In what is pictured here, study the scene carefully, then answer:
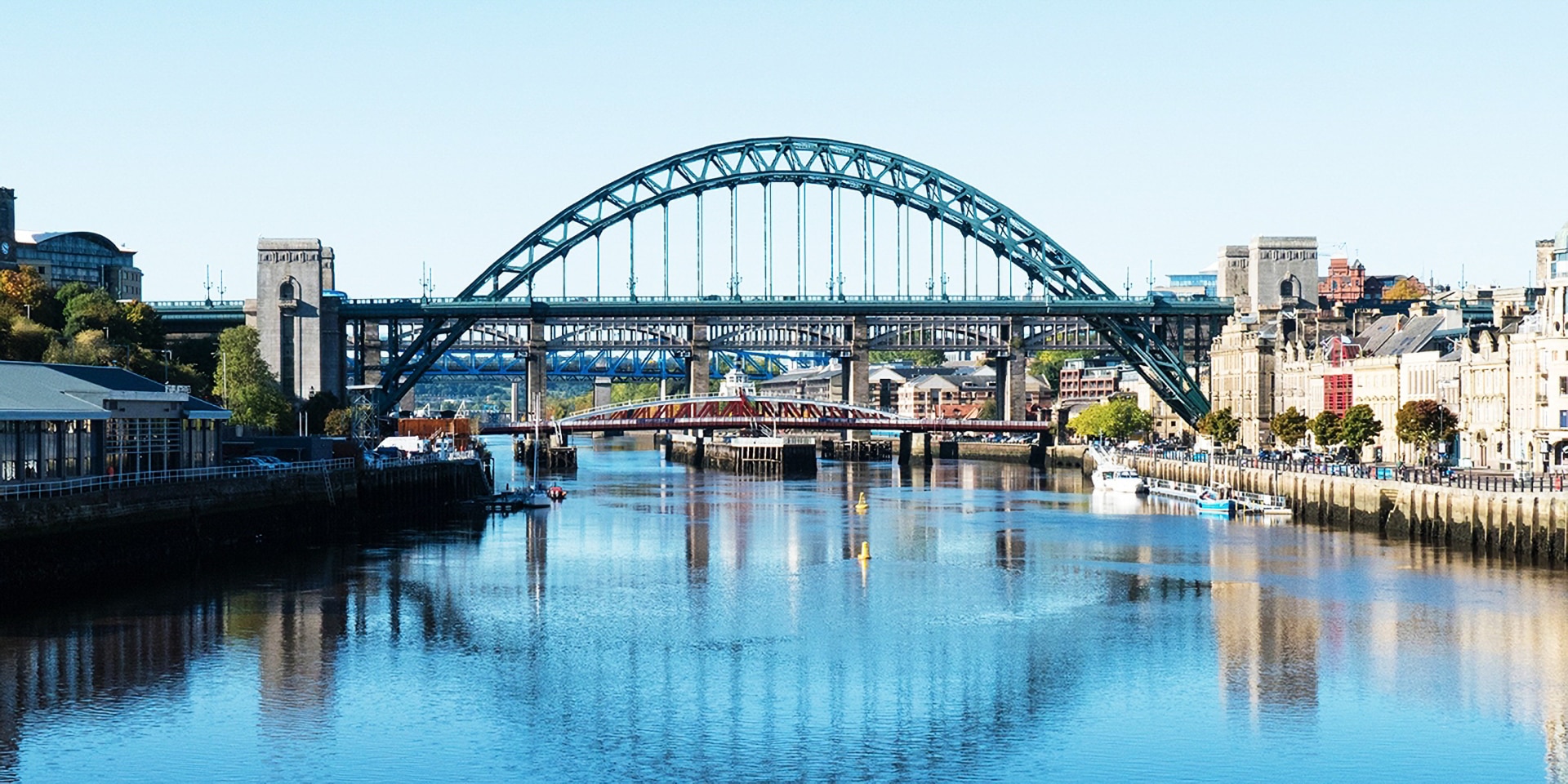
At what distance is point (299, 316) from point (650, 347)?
115 feet

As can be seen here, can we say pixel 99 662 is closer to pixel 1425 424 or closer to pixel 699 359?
pixel 1425 424

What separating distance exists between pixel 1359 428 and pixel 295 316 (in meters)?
65.5

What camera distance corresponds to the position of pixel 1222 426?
12606cm

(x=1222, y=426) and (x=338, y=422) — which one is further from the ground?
(x=338, y=422)

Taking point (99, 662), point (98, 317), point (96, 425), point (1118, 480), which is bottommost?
point (99, 662)

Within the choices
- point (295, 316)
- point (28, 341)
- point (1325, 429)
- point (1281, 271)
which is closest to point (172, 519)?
point (28, 341)

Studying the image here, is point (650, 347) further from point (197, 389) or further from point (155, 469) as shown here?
point (155, 469)

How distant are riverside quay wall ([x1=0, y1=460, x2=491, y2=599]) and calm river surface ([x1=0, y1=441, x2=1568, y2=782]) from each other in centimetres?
186

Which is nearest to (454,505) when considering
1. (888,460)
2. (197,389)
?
(197,389)

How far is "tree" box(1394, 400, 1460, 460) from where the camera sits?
3602 inches

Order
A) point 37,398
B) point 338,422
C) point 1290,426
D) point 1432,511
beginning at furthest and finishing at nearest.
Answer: point 338,422
point 1290,426
point 1432,511
point 37,398

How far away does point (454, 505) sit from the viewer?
101 meters

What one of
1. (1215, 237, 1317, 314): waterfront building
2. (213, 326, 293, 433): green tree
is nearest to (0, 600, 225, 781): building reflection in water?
(213, 326, 293, 433): green tree

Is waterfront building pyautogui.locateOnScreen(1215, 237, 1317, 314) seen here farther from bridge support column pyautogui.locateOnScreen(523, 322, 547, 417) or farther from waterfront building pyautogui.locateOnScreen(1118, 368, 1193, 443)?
bridge support column pyautogui.locateOnScreen(523, 322, 547, 417)
